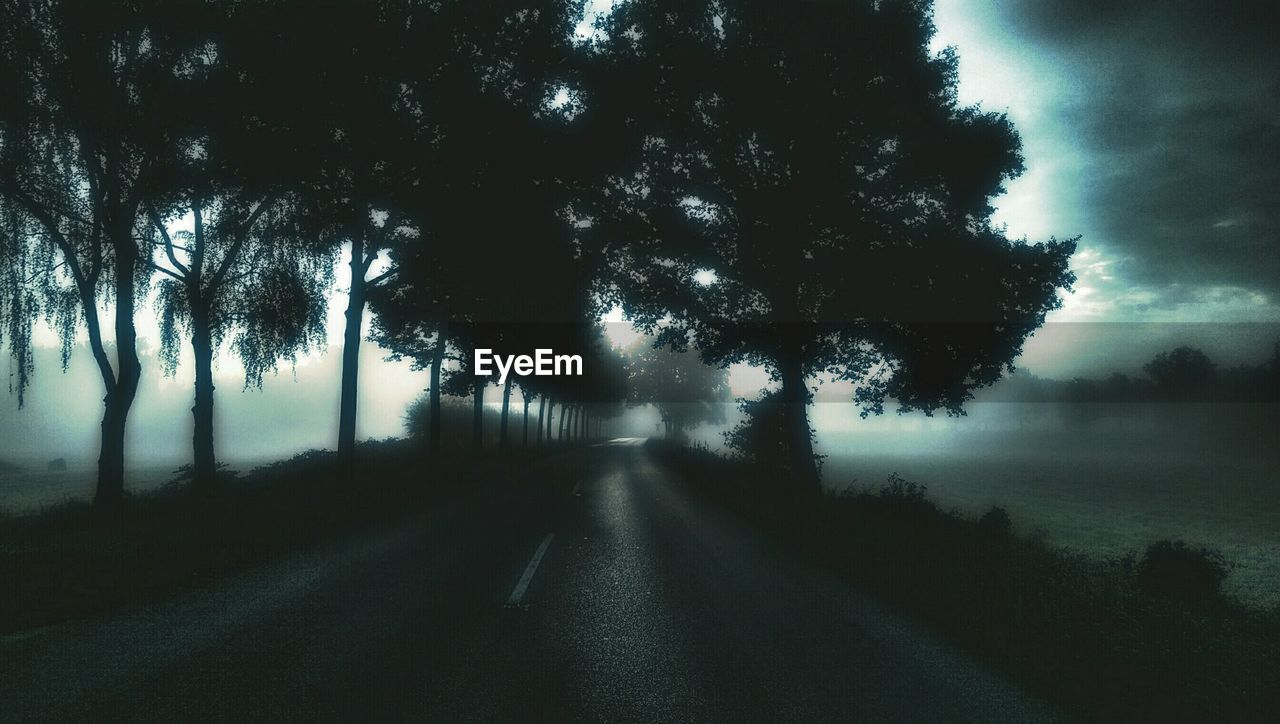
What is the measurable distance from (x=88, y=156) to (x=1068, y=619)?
1787 cm

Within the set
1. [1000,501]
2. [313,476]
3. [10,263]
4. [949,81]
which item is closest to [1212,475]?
[1000,501]

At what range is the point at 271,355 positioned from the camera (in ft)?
55.4

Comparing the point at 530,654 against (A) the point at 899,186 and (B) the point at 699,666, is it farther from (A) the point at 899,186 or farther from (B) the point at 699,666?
Answer: (A) the point at 899,186

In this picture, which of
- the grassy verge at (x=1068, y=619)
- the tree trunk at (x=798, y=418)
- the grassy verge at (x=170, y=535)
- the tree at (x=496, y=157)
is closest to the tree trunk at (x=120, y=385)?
the grassy verge at (x=170, y=535)

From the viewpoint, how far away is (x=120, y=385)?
13.5m

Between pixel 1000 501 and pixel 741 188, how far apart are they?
29.4m

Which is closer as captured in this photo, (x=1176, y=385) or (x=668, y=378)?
(x=668, y=378)

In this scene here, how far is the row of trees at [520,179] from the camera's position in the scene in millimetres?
13016

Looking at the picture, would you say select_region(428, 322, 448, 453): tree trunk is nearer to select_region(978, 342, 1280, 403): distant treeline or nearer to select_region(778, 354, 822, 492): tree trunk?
select_region(778, 354, 822, 492): tree trunk

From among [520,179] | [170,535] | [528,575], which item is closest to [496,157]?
[520,179]

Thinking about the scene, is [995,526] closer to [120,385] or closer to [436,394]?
[120,385]

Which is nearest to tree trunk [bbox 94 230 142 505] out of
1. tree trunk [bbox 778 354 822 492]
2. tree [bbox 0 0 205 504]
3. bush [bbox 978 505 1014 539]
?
tree [bbox 0 0 205 504]

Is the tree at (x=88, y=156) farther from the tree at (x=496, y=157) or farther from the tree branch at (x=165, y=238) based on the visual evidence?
the tree at (x=496, y=157)

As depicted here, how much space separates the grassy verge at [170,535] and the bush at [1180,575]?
41.2 ft
